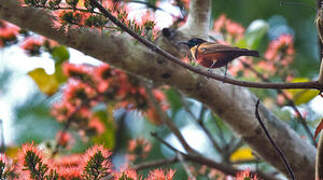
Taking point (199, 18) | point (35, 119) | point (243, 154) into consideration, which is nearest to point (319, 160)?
point (199, 18)

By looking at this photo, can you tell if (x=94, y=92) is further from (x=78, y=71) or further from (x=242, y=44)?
(x=242, y=44)

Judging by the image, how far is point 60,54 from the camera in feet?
7.04

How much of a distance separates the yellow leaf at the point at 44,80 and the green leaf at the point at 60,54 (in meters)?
0.11

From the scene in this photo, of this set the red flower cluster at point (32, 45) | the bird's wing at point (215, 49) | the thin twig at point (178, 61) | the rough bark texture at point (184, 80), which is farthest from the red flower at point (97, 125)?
the thin twig at point (178, 61)

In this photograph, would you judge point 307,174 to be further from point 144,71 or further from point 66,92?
point 66,92

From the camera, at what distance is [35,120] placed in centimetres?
372

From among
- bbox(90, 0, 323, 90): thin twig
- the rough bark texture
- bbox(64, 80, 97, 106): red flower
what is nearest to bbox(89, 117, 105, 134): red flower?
bbox(64, 80, 97, 106): red flower

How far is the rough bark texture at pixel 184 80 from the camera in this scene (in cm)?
132

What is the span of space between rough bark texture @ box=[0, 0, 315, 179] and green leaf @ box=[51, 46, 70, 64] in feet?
2.59

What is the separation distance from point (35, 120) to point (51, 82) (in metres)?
1.52

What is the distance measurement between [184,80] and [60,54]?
937 millimetres

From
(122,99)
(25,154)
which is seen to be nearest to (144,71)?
(25,154)

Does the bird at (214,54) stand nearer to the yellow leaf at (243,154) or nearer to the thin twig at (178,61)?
the thin twig at (178,61)

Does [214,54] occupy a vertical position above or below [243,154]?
above
